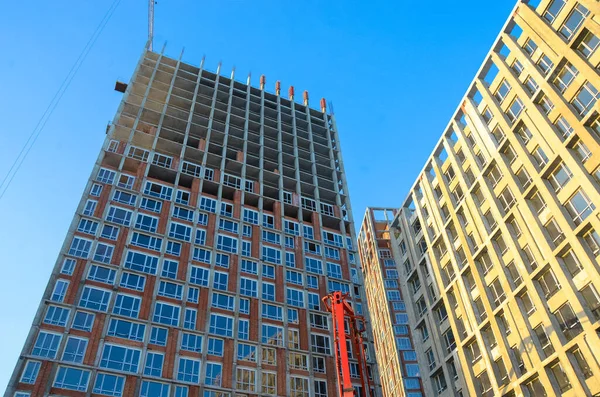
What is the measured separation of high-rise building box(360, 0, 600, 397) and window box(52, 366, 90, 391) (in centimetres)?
3435

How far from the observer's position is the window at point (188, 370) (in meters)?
50.5

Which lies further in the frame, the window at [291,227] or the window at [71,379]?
the window at [291,227]

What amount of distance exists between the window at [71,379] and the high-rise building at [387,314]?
47.9 metres

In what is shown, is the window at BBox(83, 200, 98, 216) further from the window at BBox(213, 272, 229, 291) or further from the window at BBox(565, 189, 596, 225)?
the window at BBox(565, 189, 596, 225)

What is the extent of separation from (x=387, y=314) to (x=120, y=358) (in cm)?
5621

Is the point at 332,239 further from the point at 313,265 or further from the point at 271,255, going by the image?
the point at 271,255

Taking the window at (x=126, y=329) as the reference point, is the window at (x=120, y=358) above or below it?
below

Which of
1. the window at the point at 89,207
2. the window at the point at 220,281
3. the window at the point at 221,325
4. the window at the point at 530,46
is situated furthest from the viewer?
the window at the point at 220,281

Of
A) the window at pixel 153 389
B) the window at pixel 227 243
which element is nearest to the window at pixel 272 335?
the window at pixel 227 243

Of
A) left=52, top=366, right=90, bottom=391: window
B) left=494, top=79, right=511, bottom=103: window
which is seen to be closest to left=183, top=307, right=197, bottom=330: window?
left=52, top=366, right=90, bottom=391: window

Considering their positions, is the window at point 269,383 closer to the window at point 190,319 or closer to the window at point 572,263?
the window at point 190,319

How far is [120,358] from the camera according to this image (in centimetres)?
4894

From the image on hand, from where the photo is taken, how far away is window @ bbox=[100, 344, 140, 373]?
48.2m

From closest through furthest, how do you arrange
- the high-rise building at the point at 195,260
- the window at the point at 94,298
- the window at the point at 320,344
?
the high-rise building at the point at 195,260 < the window at the point at 94,298 < the window at the point at 320,344
